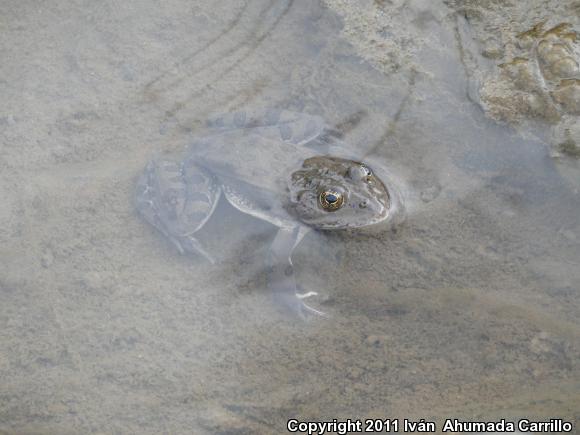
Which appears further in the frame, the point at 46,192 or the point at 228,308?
the point at 46,192

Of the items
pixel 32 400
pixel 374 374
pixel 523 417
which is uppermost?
pixel 523 417

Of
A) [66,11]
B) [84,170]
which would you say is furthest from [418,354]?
[66,11]

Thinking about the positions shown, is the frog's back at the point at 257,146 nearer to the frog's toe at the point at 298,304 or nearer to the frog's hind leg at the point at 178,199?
the frog's hind leg at the point at 178,199

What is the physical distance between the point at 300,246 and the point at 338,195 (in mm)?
660

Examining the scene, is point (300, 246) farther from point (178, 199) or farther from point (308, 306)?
point (178, 199)

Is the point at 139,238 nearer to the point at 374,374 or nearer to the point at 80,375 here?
the point at 80,375

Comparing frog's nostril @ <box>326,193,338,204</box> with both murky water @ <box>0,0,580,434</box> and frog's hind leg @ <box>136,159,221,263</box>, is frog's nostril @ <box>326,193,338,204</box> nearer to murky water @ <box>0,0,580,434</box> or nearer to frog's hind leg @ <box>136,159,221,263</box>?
murky water @ <box>0,0,580,434</box>

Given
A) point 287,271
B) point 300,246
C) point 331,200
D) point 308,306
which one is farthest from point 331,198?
point 308,306

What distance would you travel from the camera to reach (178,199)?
5250 millimetres

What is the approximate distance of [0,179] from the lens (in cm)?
551

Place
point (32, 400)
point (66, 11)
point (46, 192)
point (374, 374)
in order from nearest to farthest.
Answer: point (374, 374) < point (32, 400) < point (46, 192) < point (66, 11)

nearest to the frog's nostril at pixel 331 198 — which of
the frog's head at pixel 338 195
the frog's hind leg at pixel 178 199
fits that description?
the frog's head at pixel 338 195

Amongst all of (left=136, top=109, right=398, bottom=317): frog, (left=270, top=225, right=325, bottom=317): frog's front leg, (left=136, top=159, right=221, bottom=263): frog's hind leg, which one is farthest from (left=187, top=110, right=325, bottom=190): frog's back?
(left=270, top=225, right=325, bottom=317): frog's front leg

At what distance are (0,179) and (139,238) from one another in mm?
1553
